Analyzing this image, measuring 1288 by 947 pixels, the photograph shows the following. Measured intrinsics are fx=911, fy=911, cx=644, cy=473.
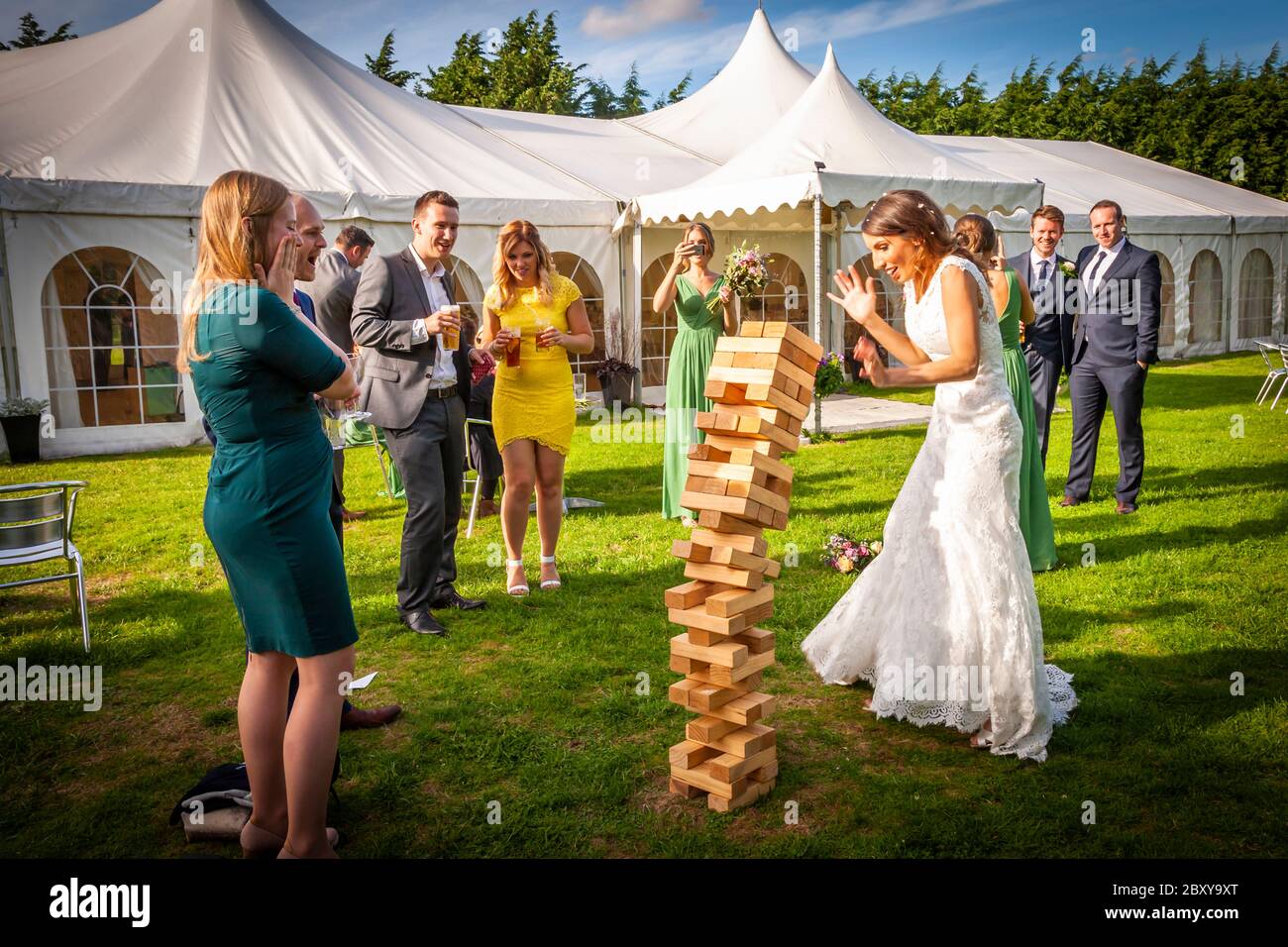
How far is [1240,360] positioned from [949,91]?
21039mm

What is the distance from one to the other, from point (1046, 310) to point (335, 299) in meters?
5.67

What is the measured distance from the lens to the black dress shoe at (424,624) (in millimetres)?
5062

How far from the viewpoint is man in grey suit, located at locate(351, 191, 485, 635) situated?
491 centimetres

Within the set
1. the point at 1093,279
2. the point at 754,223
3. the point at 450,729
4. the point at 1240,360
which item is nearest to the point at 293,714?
the point at 450,729

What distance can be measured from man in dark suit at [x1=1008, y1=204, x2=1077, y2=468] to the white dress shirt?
4.83 m

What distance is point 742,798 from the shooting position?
3242 mm

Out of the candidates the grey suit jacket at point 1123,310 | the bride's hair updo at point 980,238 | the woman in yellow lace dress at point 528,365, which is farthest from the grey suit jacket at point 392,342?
the grey suit jacket at point 1123,310

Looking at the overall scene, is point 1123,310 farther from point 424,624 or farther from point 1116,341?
point 424,624

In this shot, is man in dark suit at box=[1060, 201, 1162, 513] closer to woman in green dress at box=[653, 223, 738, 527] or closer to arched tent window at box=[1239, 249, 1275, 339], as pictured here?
woman in green dress at box=[653, 223, 738, 527]

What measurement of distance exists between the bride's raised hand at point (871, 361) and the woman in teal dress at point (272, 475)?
5.70ft

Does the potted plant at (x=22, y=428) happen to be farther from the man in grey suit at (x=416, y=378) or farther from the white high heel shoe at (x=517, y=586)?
the white high heel shoe at (x=517, y=586)

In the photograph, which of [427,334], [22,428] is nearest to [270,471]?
[427,334]

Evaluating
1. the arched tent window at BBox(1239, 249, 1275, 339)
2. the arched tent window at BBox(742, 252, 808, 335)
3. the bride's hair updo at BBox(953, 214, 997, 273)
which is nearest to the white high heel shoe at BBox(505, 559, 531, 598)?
the bride's hair updo at BBox(953, 214, 997, 273)
